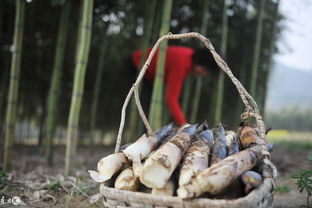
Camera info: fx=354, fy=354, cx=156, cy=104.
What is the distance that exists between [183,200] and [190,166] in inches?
6.4

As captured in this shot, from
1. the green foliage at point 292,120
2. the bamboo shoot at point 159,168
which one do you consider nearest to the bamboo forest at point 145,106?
the bamboo shoot at point 159,168

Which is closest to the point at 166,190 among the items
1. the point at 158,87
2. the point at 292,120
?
the point at 158,87

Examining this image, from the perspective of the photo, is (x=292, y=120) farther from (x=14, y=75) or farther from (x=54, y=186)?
(x=54, y=186)

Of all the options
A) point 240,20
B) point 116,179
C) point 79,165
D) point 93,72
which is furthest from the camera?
point 93,72

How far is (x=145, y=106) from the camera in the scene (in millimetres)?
3586

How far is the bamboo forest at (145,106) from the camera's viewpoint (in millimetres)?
1255

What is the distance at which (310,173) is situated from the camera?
158cm

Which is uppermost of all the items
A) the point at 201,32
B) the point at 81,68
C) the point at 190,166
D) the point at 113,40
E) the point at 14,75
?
the point at 201,32

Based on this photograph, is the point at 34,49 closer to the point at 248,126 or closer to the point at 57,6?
the point at 57,6

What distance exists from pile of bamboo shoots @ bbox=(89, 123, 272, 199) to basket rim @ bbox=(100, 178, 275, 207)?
24mm

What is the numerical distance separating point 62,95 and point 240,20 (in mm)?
3342

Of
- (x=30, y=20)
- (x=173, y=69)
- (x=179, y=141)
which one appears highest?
(x=30, y=20)

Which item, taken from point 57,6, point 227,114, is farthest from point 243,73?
point 57,6

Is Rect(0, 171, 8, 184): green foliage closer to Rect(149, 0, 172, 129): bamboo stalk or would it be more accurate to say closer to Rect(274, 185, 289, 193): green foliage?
Rect(149, 0, 172, 129): bamboo stalk
